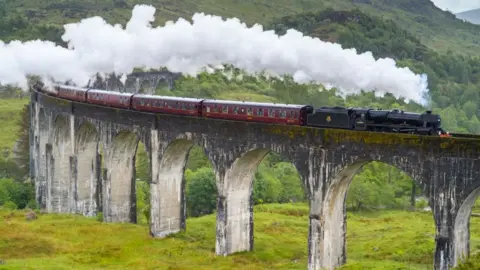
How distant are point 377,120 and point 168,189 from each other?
21265 mm

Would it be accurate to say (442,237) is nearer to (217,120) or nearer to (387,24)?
(217,120)

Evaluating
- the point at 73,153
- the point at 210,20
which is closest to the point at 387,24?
the point at 210,20

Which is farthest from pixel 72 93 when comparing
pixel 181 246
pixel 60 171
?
pixel 181 246

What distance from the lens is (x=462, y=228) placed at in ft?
104

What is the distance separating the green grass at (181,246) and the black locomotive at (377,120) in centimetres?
810

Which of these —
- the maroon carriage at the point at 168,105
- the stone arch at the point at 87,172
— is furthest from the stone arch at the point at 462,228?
the stone arch at the point at 87,172

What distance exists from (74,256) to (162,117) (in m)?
12.4

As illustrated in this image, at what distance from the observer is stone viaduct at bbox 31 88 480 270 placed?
102 feet

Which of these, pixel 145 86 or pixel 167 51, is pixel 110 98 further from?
pixel 145 86

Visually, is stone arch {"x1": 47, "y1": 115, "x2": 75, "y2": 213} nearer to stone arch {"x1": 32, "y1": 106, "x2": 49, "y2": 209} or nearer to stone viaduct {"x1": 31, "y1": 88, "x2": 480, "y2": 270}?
stone viaduct {"x1": 31, "y1": 88, "x2": 480, "y2": 270}

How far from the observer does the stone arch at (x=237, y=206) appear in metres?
42.0

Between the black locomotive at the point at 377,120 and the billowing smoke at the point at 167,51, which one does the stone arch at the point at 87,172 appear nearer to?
the billowing smoke at the point at 167,51

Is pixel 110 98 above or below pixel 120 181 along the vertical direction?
above

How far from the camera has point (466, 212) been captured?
31375 millimetres
